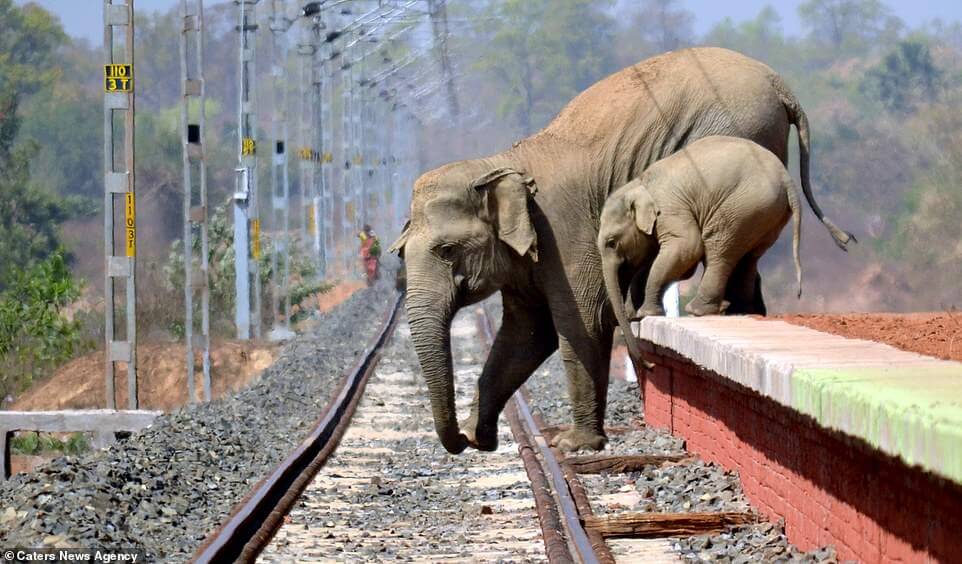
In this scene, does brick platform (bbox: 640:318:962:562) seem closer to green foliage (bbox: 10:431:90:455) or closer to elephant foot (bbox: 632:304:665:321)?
elephant foot (bbox: 632:304:665:321)

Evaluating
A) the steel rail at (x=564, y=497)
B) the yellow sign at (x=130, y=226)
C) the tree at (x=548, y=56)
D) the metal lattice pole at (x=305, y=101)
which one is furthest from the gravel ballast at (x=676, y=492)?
the tree at (x=548, y=56)

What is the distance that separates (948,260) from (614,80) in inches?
1051

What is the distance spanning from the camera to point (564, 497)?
32.4 feet

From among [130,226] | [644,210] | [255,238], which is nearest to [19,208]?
[255,238]

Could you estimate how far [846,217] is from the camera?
52.4 meters

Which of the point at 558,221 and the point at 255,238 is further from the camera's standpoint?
the point at 255,238

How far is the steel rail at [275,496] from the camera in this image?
8602 millimetres

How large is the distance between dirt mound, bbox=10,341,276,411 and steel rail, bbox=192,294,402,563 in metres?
7.60

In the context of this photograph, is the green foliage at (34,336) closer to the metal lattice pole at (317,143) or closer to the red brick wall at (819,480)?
the metal lattice pole at (317,143)

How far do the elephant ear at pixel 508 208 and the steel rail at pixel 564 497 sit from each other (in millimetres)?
1413

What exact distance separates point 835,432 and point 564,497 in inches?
141

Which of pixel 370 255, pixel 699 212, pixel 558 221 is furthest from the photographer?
pixel 370 255

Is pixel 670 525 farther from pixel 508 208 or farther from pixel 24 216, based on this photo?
pixel 24 216

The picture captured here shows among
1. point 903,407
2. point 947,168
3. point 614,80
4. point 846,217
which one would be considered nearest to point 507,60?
point 846,217
